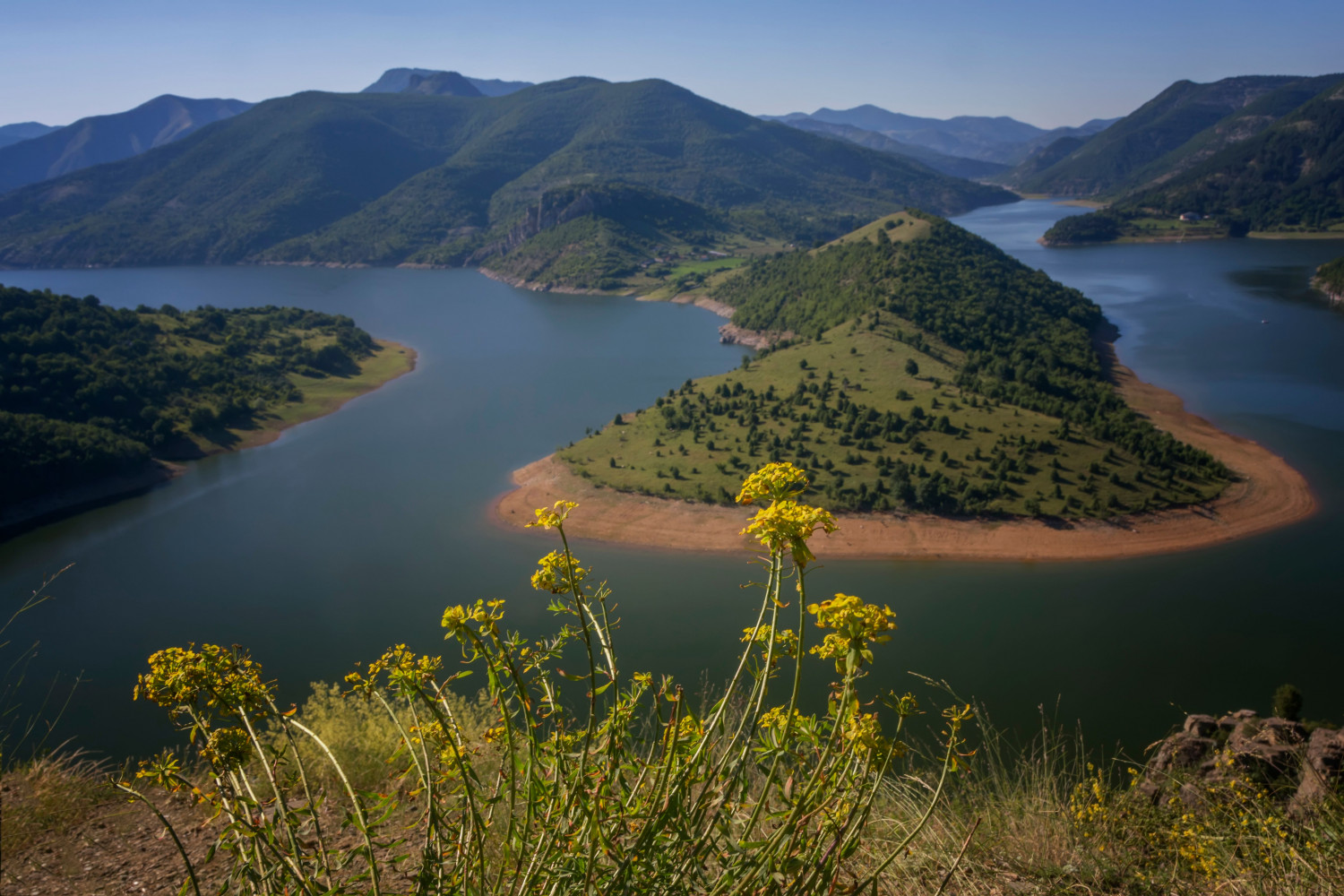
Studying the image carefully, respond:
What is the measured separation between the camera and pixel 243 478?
30891 mm

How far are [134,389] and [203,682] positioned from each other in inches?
1585

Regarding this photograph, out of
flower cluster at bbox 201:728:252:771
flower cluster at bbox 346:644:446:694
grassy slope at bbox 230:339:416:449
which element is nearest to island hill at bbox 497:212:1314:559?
grassy slope at bbox 230:339:416:449

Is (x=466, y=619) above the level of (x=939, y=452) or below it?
above

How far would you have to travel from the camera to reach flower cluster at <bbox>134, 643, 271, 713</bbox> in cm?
230

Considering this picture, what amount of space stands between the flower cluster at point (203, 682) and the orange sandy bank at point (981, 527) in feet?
61.4

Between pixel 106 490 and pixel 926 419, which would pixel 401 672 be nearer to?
pixel 926 419

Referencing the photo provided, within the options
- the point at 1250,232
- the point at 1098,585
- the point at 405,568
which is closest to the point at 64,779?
the point at 405,568

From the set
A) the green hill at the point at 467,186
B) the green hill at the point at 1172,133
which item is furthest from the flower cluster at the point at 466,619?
the green hill at the point at 1172,133

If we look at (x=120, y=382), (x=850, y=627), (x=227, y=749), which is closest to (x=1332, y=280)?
(x=850, y=627)

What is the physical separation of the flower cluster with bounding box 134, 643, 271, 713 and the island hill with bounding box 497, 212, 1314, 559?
69.5 ft

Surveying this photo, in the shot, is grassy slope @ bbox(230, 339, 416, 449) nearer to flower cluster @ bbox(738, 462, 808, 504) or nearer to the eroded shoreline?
the eroded shoreline

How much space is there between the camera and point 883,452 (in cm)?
2762

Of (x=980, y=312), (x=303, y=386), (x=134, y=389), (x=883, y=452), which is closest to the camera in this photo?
(x=883, y=452)

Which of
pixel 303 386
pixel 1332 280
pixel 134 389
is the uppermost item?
pixel 1332 280
